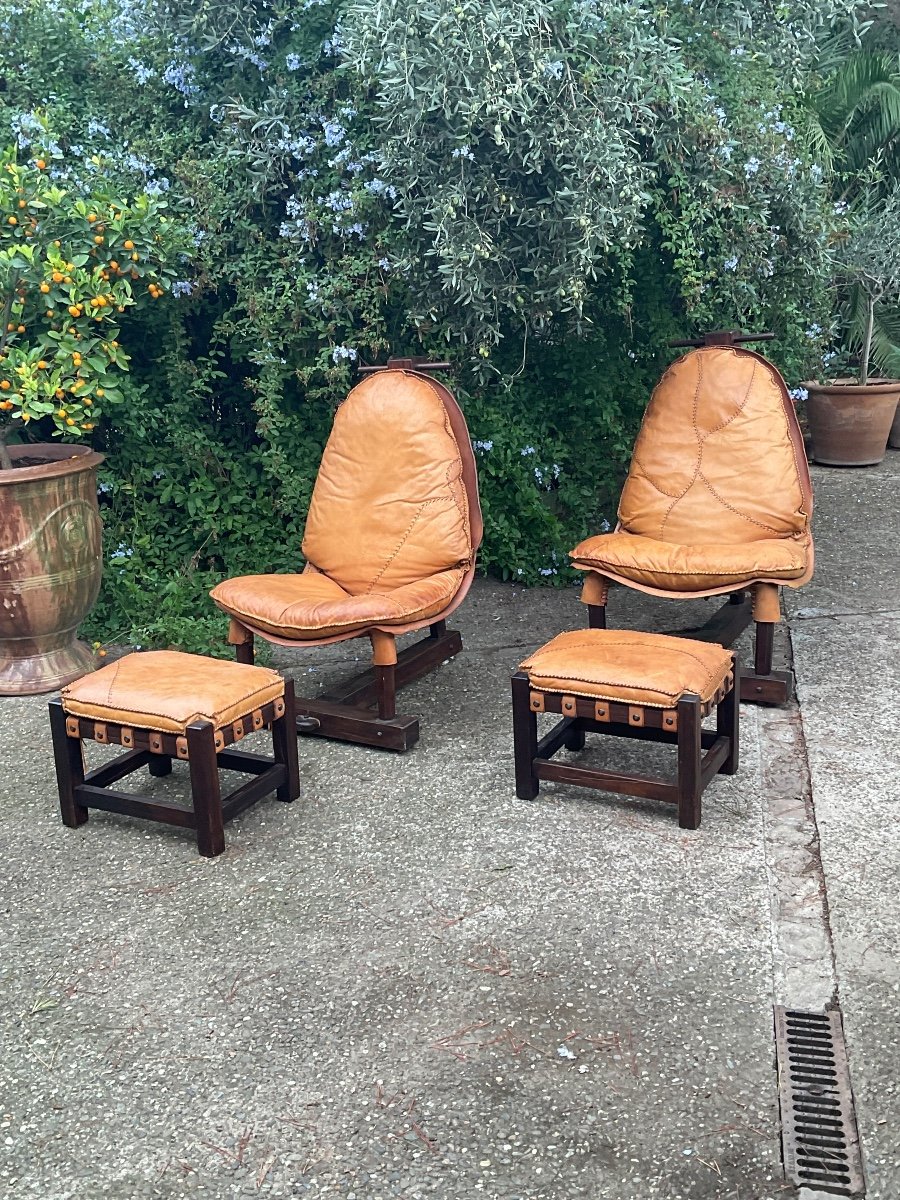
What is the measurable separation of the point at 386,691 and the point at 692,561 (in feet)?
3.69

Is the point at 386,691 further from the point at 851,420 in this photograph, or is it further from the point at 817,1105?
the point at 851,420

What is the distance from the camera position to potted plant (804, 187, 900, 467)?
7461mm

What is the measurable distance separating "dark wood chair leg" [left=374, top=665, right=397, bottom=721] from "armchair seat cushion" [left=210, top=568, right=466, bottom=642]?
171mm

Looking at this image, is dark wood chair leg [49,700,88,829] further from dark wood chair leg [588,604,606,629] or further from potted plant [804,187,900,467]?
potted plant [804,187,900,467]

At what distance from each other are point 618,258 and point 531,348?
58 centimetres

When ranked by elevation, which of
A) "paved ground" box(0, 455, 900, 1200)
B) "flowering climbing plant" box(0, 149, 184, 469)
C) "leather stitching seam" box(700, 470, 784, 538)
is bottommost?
"paved ground" box(0, 455, 900, 1200)

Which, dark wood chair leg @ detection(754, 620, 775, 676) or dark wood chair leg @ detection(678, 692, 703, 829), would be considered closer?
dark wood chair leg @ detection(678, 692, 703, 829)

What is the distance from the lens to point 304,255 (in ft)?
16.0

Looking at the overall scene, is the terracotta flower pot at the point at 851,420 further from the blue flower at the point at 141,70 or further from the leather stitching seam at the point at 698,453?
the blue flower at the point at 141,70

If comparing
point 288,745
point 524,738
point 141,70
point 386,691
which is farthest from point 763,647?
point 141,70

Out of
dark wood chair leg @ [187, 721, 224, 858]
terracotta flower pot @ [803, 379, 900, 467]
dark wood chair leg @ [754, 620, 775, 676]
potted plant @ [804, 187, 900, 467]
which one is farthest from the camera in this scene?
terracotta flower pot @ [803, 379, 900, 467]

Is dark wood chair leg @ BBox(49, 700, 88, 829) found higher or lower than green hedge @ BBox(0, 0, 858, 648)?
lower

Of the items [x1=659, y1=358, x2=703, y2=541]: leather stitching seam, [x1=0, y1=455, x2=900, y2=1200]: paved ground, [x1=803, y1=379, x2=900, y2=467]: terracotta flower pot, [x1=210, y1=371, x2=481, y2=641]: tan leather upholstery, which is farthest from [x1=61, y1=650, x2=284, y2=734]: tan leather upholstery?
[x1=803, y1=379, x2=900, y2=467]: terracotta flower pot

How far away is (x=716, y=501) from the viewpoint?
4395 mm
